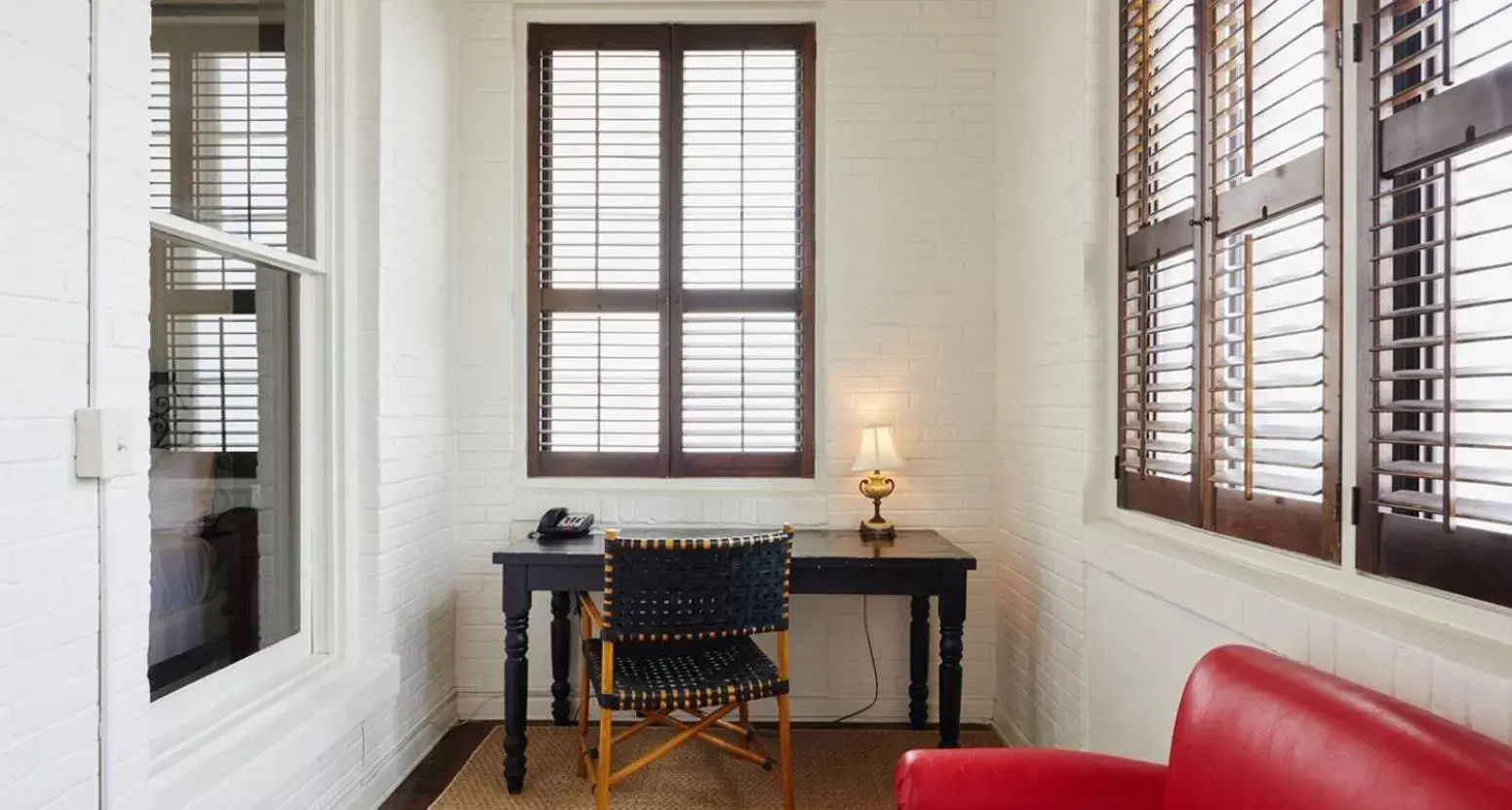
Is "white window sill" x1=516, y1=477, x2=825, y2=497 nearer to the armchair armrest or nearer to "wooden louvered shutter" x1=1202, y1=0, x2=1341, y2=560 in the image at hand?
"wooden louvered shutter" x1=1202, y1=0, x2=1341, y2=560

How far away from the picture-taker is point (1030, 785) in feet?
4.72

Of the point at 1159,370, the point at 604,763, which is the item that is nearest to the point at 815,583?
the point at 604,763

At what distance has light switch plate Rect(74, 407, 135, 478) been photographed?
1379 millimetres

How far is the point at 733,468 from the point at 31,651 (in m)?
2.27

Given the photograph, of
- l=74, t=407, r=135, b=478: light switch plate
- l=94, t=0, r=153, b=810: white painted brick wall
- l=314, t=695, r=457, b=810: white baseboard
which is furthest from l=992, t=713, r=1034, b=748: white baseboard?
l=74, t=407, r=135, b=478: light switch plate

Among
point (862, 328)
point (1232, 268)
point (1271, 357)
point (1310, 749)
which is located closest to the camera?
point (1310, 749)

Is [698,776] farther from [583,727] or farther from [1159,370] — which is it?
[1159,370]

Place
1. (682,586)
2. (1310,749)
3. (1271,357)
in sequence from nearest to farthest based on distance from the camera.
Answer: (1310,749), (1271,357), (682,586)

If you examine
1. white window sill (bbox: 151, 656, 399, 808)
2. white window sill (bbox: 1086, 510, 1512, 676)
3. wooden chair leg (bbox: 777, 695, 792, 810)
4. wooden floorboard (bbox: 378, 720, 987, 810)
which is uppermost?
white window sill (bbox: 1086, 510, 1512, 676)

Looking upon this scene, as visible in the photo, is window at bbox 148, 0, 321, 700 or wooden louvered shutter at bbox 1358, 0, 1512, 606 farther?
window at bbox 148, 0, 321, 700

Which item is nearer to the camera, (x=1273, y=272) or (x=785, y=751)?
(x=1273, y=272)

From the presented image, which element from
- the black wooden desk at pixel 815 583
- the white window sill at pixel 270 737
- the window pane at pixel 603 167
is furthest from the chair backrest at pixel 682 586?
the window pane at pixel 603 167

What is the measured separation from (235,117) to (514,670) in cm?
173

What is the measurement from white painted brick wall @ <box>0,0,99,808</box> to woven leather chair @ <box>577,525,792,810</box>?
1.12 metres
